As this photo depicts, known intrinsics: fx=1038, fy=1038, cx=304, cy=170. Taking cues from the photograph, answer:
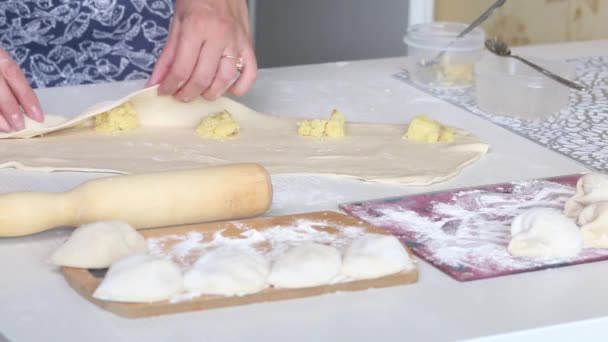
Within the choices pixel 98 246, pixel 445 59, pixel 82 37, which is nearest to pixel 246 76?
pixel 445 59

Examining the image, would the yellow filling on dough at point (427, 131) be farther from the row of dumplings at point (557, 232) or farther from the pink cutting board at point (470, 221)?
the row of dumplings at point (557, 232)

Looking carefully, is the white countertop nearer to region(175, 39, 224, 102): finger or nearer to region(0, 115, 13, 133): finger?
region(0, 115, 13, 133): finger

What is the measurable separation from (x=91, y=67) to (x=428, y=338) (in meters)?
1.19

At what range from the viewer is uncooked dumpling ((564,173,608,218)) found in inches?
44.1

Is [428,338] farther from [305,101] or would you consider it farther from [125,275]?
[305,101]

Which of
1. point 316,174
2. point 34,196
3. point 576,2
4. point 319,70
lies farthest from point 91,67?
point 576,2

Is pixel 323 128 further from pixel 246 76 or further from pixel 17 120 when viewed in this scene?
pixel 17 120

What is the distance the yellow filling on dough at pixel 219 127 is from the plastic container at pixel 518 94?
1.35 ft

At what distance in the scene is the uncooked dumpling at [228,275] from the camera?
907mm

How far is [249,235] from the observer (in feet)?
3.41

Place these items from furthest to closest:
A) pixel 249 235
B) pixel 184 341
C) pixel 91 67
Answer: pixel 91 67 → pixel 249 235 → pixel 184 341

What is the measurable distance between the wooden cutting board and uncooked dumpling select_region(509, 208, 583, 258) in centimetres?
13

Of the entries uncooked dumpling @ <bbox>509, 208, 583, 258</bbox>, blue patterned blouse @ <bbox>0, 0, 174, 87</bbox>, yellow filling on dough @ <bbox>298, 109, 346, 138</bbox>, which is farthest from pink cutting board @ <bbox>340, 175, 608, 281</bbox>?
blue patterned blouse @ <bbox>0, 0, 174, 87</bbox>

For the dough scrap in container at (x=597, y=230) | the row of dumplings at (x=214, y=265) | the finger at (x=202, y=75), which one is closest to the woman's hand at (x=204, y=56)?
the finger at (x=202, y=75)
